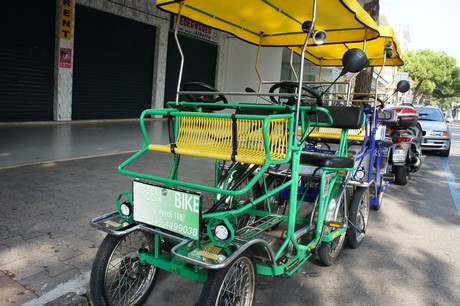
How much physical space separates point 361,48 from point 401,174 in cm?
289

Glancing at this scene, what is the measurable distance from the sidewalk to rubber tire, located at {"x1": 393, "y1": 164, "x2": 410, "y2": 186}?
4.72 m

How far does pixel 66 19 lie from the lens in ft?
32.8

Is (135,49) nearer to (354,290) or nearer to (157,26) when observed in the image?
(157,26)

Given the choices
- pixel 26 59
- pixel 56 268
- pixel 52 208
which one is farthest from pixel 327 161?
pixel 26 59

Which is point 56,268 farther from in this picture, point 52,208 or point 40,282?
point 52,208

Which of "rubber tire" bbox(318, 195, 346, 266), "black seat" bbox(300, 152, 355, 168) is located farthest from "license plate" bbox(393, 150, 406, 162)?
"black seat" bbox(300, 152, 355, 168)

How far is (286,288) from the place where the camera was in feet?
10.2

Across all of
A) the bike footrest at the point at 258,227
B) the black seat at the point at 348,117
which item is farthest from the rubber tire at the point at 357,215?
the bike footrest at the point at 258,227

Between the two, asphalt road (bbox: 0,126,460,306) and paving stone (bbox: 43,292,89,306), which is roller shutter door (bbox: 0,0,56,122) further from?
paving stone (bbox: 43,292,89,306)

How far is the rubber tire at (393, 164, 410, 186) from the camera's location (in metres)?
7.11

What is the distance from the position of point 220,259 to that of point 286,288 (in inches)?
49.7

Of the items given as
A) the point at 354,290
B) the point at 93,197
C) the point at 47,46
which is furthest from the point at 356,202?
the point at 47,46

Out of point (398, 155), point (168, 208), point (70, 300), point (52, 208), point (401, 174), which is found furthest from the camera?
point (401, 174)

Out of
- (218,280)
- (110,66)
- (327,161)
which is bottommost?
(218,280)
